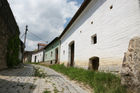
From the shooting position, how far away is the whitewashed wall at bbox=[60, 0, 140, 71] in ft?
12.3

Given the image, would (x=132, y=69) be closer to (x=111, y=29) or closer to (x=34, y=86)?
(x=111, y=29)

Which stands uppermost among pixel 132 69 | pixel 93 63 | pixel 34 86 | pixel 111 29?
pixel 111 29

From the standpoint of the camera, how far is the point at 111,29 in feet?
15.3

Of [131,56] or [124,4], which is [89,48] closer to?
[124,4]

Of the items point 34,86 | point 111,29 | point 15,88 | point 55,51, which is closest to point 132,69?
point 111,29

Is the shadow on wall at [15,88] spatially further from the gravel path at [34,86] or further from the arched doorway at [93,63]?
the arched doorway at [93,63]

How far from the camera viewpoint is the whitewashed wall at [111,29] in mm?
3756

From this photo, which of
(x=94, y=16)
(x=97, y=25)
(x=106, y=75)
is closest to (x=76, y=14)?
(x=94, y=16)

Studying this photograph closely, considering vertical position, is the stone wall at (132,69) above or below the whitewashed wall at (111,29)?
below

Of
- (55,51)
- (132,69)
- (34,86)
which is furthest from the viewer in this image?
(55,51)

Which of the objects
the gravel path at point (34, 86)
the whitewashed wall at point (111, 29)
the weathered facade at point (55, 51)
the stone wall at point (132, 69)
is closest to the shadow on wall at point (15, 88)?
the gravel path at point (34, 86)

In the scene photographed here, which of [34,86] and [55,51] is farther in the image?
[55,51]

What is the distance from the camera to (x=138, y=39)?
3.02m

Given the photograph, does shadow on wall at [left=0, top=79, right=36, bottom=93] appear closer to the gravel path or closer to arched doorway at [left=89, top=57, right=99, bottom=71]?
the gravel path
